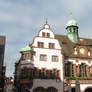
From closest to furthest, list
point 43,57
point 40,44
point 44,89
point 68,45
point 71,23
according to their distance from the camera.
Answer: point 44,89
point 43,57
point 40,44
point 68,45
point 71,23

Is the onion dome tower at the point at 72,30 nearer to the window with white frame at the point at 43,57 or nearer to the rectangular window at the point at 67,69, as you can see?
the rectangular window at the point at 67,69

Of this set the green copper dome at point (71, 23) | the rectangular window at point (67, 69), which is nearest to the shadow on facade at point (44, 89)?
the rectangular window at point (67, 69)

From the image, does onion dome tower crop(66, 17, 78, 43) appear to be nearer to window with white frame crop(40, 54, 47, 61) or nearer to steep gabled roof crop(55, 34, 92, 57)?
steep gabled roof crop(55, 34, 92, 57)

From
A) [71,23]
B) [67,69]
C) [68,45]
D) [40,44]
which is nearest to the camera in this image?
[40,44]

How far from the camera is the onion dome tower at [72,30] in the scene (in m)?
49.2

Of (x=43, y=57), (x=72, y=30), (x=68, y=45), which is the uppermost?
(x=72, y=30)

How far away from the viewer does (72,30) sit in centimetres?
5094

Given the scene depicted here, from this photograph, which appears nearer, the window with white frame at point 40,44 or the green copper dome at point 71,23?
the window with white frame at point 40,44

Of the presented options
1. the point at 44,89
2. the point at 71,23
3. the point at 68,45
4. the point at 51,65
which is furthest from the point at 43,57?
the point at 71,23

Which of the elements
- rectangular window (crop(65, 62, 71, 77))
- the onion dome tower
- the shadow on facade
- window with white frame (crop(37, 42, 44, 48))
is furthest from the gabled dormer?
the shadow on facade

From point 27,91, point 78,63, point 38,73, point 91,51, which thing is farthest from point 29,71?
point 91,51

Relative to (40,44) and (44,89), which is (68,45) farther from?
(44,89)

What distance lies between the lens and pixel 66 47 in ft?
143

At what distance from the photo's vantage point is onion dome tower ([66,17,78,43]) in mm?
49237
